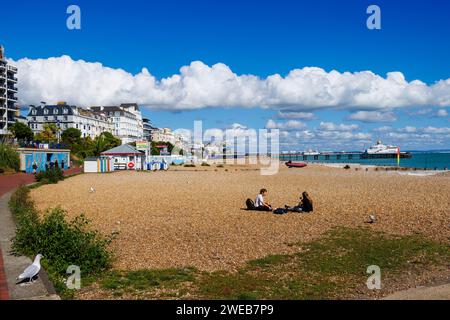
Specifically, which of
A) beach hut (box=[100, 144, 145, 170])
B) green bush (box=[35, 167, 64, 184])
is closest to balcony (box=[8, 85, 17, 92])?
beach hut (box=[100, 144, 145, 170])

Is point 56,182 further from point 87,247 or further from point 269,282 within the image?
point 269,282

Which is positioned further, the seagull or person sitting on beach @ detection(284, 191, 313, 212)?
person sitting on beach @ detection(284, 191, 313, 212)

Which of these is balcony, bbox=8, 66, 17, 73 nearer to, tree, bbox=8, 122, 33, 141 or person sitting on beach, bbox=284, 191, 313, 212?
tree, bbox=8, 122, 33, 141

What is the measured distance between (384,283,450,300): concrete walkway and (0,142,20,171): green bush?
44.6 meters

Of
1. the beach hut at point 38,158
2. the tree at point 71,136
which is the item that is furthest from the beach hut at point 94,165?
the tree at point 71,136

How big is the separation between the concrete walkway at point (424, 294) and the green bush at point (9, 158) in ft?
146

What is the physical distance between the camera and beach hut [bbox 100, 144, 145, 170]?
56438 mm

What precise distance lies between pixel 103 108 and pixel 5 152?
117m

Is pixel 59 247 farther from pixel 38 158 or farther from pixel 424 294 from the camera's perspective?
pixel 38 158

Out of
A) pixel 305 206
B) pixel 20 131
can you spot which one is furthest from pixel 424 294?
pixel 20 131

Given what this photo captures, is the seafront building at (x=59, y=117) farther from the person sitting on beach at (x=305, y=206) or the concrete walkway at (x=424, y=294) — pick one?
the concrete walkway at (x=424, y=294)

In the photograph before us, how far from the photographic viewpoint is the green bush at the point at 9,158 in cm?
4466
